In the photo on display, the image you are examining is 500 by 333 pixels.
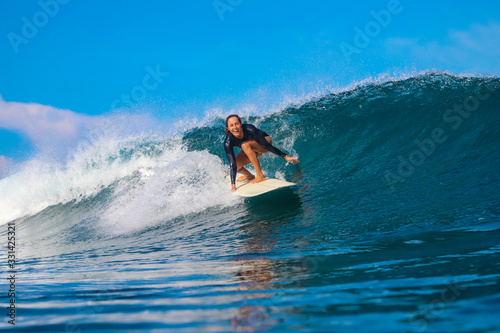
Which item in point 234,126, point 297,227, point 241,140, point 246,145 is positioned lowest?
point 297,227

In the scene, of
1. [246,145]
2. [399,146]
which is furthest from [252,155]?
[399,146]

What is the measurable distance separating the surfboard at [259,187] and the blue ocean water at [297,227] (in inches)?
7.2

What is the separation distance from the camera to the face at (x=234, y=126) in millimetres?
6470

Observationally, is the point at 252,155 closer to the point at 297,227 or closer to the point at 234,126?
the point at 234,126

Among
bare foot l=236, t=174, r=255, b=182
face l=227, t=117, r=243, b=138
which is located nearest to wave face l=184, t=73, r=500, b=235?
bare foot l=236, t=174, r=255, b=182

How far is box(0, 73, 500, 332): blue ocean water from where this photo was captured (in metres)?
1.70

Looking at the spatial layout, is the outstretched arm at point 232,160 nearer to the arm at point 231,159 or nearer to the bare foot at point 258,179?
the arm at point 231,159

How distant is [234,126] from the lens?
6492 mm

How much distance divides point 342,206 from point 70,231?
546 cm

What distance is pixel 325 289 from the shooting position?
79.0 inches

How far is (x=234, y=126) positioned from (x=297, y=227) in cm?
247

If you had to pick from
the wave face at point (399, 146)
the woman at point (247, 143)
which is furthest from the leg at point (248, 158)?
the wave face at point (399, 146)

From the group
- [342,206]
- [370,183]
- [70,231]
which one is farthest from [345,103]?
[70,231]

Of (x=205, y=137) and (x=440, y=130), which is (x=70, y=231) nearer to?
(x=205, y=137)
